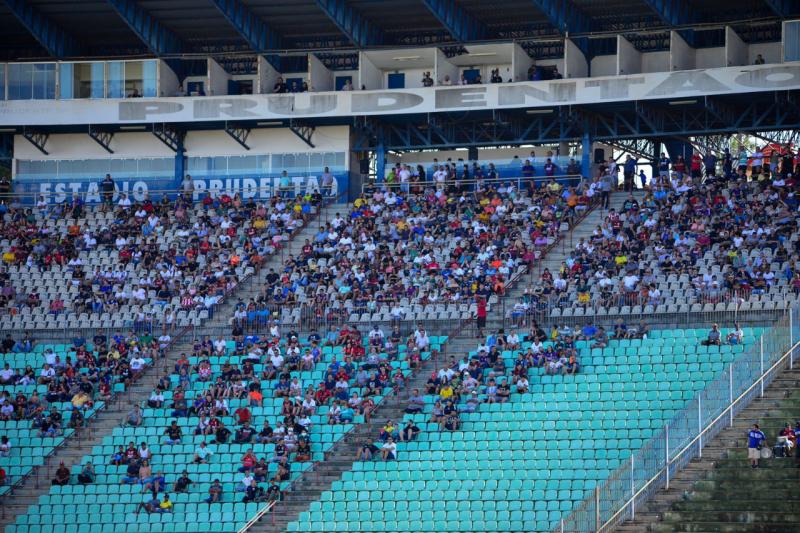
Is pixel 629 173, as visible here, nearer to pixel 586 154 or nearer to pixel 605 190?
pixel 586 154

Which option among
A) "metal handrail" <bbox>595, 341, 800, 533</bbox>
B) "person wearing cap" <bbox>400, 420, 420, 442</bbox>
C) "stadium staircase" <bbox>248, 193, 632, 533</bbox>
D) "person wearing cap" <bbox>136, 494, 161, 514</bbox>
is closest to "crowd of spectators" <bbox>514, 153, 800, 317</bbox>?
"stadium staircase" <bbox>248, 193, 632, 533</bbox>

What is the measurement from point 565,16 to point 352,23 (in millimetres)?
6584

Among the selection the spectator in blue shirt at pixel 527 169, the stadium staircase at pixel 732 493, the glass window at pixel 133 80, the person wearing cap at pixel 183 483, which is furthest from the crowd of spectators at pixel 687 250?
the glass window at pixel 133 80

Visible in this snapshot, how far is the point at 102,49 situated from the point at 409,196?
12939 mm

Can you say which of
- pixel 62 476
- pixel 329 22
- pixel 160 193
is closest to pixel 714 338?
pixel 62 476

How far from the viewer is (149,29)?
52.4 metres

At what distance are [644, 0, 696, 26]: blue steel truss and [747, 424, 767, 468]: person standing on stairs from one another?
19.0 metres

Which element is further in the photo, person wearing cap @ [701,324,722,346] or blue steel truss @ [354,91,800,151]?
blue steel truss @ [354,91,800,151]

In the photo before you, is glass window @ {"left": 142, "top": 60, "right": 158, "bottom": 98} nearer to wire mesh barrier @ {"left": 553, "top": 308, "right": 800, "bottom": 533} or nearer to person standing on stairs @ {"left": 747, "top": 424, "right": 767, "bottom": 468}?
wire mesh barrier @ {"left": 553, "top": 308, "right": 800, "bottom": 533}

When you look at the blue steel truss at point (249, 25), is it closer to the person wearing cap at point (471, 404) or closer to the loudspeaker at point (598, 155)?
the loudspeaker at point (598, 155)

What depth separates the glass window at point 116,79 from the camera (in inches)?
2088

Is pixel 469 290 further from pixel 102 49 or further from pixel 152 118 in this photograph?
pixel 102 49

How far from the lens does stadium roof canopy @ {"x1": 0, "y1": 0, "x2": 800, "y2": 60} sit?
49406 mm

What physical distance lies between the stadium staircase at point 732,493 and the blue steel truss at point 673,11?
17631 mm
